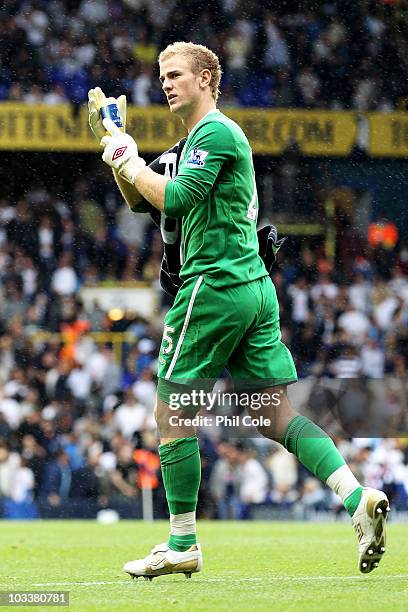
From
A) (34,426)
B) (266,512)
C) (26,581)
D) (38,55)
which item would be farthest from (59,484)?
(26,581)

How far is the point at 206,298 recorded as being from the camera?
13.3ft

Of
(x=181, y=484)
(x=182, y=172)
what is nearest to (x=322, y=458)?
(x=181, y=484)

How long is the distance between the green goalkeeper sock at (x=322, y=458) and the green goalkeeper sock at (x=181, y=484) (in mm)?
310

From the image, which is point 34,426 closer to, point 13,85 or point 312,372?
point 312,372

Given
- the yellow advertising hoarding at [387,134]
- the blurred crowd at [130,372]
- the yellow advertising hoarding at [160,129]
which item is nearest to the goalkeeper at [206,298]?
the blurred crowd at [130,372]

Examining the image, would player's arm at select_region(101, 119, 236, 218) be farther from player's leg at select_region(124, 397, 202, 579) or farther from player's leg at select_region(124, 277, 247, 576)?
player's leg at select_region(124, 397, 202, 579)

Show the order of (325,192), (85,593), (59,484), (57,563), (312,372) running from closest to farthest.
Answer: (85,593) < (57,563) < (59,484) < (312,372) < (325,192)

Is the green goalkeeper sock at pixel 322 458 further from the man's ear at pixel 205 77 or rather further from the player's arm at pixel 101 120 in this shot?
the man's ear at pixel 205 77

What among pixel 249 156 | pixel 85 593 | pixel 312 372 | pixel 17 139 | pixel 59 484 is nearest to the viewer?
pixel 85 593

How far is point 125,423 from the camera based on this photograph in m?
13.1

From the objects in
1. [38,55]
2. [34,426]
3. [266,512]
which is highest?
[38,55]

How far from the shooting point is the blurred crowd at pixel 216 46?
16391 millimetres

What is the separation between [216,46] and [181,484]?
12991 millimetres

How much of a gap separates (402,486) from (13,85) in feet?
23.9
